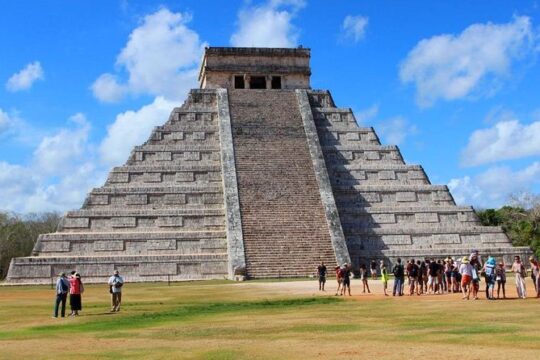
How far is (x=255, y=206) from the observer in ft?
96.0

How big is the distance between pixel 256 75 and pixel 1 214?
2590 cm

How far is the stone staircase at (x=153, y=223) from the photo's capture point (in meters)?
27.3

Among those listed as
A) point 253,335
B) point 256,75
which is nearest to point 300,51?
point 256,75

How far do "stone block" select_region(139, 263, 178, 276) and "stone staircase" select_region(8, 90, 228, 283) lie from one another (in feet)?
0.14

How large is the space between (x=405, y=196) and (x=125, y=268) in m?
13.8

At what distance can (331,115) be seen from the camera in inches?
1455

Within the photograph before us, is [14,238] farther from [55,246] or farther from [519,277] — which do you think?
[519,277]

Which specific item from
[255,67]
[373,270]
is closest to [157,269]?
[373,270]

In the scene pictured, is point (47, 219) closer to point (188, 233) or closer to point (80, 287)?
point (188, 233)

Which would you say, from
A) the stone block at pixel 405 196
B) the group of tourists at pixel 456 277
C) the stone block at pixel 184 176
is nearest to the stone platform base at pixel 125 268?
the stone block at pixel 184 176

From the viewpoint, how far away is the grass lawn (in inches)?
372

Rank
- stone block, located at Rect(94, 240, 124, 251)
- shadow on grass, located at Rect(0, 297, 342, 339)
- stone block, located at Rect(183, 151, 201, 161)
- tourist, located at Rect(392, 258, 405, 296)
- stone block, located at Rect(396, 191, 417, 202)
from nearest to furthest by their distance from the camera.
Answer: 1. shadow on grass, located at Rect(0, 297, 342, 339)
2. tourist, located at Rect(392, 258, 405, 296)
3. stone block, located at Rect(94, 240, 124, 251)
4. stone block, located at Rect(396, 191, 417, 202)
5. stone block, located at Rect(183, 151, 201, 161)

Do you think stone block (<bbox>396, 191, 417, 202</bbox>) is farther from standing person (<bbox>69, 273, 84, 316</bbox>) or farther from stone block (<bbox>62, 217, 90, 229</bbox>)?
standing person (<bbox>69, 273, 84, 316</bbox>)

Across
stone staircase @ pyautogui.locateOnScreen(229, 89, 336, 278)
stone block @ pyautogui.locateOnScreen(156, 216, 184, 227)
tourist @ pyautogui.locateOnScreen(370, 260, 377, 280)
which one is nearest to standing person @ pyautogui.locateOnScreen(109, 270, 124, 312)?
stone staircase @ pyautogui.locateOnScreen(229, 89, 336, 278)
